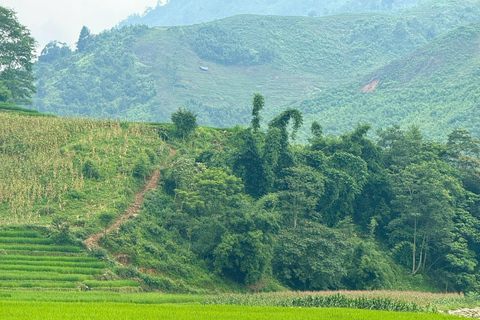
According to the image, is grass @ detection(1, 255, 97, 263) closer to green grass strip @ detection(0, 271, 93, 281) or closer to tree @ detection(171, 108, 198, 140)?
green grass strip @ detection(0, 271, 93, 281)

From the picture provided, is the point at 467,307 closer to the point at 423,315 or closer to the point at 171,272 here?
the point at 423,315

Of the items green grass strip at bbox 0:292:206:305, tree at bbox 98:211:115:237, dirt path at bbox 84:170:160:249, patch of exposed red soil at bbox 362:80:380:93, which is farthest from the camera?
patch of exposed red soil at bbox 362:80:380:93

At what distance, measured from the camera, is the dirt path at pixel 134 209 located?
102ft

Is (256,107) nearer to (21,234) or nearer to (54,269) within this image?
(21,234)

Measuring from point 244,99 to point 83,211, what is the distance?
8488 cm

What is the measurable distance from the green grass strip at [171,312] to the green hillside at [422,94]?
197ft

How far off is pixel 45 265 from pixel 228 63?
344ft

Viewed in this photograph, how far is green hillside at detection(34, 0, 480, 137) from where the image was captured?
354ft

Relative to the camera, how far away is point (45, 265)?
92.0 ft

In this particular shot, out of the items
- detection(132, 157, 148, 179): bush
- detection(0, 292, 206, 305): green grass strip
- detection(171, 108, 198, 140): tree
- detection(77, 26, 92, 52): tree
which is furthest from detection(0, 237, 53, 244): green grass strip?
detection(77, 26, 92, 52): tree

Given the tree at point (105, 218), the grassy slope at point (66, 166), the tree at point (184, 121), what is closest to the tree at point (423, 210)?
the tree at point (184, 121)

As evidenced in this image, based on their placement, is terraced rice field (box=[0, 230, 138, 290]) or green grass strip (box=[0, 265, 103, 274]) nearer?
terraced rice field (box=[0, 230, 138, 290])

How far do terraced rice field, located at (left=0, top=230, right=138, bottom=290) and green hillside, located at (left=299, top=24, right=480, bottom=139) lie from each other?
59.4 m

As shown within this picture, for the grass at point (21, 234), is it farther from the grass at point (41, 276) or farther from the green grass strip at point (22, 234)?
the grass at point (41, 276)
